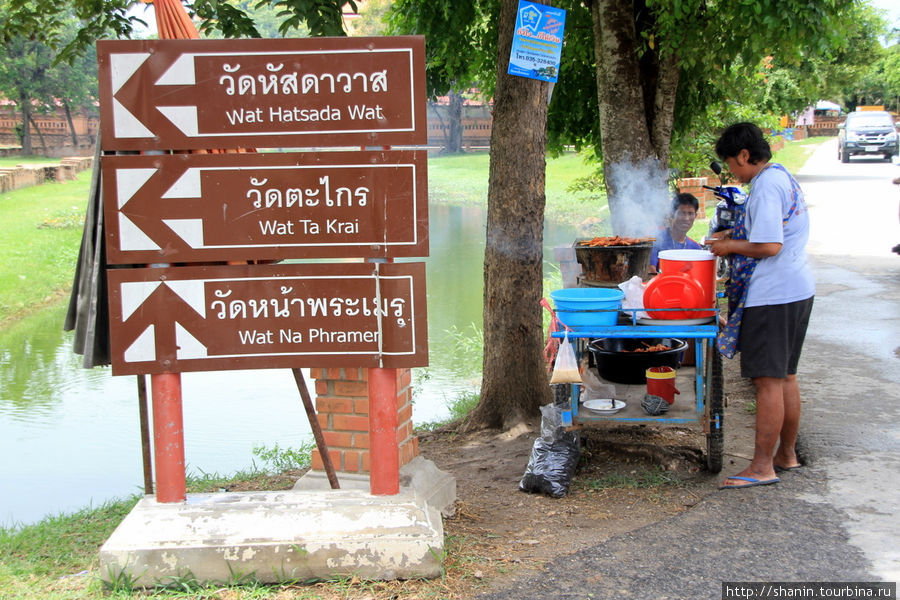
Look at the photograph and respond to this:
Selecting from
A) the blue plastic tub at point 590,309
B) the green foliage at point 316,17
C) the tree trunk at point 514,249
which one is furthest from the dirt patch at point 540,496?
the green foliage at point 316,17

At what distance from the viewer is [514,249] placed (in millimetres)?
5840

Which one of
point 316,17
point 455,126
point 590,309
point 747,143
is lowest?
point 590,309

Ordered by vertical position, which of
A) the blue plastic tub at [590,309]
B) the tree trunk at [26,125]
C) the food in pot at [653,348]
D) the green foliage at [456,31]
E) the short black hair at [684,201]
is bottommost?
the food in pot at [653,348]

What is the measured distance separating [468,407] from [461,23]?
149 inches

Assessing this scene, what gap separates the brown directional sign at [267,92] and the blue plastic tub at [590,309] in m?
1.38

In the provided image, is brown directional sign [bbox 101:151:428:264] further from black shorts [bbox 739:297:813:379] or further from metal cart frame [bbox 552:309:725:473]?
black shorts [bbox 739:297:813:379]

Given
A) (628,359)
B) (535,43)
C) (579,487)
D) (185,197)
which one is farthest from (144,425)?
(535,43)

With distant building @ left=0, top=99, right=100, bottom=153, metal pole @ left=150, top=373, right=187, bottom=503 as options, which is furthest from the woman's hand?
distant building @ left=0, top=99, right=100, bottom=153

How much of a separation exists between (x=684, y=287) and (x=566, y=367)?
75 cm

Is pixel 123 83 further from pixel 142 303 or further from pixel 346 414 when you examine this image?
pixel 346 414

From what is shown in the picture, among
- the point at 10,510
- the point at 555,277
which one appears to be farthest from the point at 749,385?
the point at 555,277

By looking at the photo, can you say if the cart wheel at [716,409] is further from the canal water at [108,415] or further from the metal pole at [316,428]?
the canal water at [108,415]

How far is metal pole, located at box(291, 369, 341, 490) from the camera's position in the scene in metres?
3.82

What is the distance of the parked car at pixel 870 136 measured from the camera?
30.7 m
